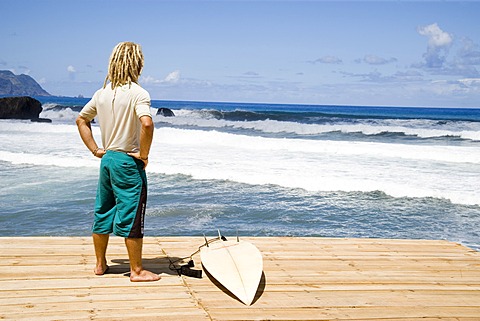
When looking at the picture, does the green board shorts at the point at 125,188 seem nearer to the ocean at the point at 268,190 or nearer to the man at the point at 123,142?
the man at the point at 123,142

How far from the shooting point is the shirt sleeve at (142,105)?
3.47m

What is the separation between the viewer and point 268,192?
10094 mm

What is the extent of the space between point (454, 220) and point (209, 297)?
5.81 metres

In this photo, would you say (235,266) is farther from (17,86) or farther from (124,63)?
(17,86)

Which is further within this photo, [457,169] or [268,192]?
[457,169]

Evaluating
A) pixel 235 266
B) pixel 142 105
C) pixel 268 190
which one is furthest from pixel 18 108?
pixel 142 105

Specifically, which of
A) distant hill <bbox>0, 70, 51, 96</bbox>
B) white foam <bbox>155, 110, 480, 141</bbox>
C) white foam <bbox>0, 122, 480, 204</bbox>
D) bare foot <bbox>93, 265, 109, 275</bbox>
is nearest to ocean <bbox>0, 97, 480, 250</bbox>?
white foam <bbox>0, 122, 480, 204</bbox>

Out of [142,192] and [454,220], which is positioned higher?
[142,192]

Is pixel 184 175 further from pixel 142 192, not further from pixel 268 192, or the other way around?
pixel 142 192

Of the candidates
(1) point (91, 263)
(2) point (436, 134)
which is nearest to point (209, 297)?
(1) point (91, 263)

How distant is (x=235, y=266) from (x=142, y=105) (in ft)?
4.42

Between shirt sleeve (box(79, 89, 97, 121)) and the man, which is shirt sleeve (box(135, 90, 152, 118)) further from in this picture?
shirt sleeve (box(79, 89, 97, 121))

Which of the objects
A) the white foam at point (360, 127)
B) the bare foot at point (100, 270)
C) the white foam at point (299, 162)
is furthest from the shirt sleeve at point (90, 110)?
the white foam at point (360, 127)

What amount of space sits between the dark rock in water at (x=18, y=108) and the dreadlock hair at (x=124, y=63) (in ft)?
119
